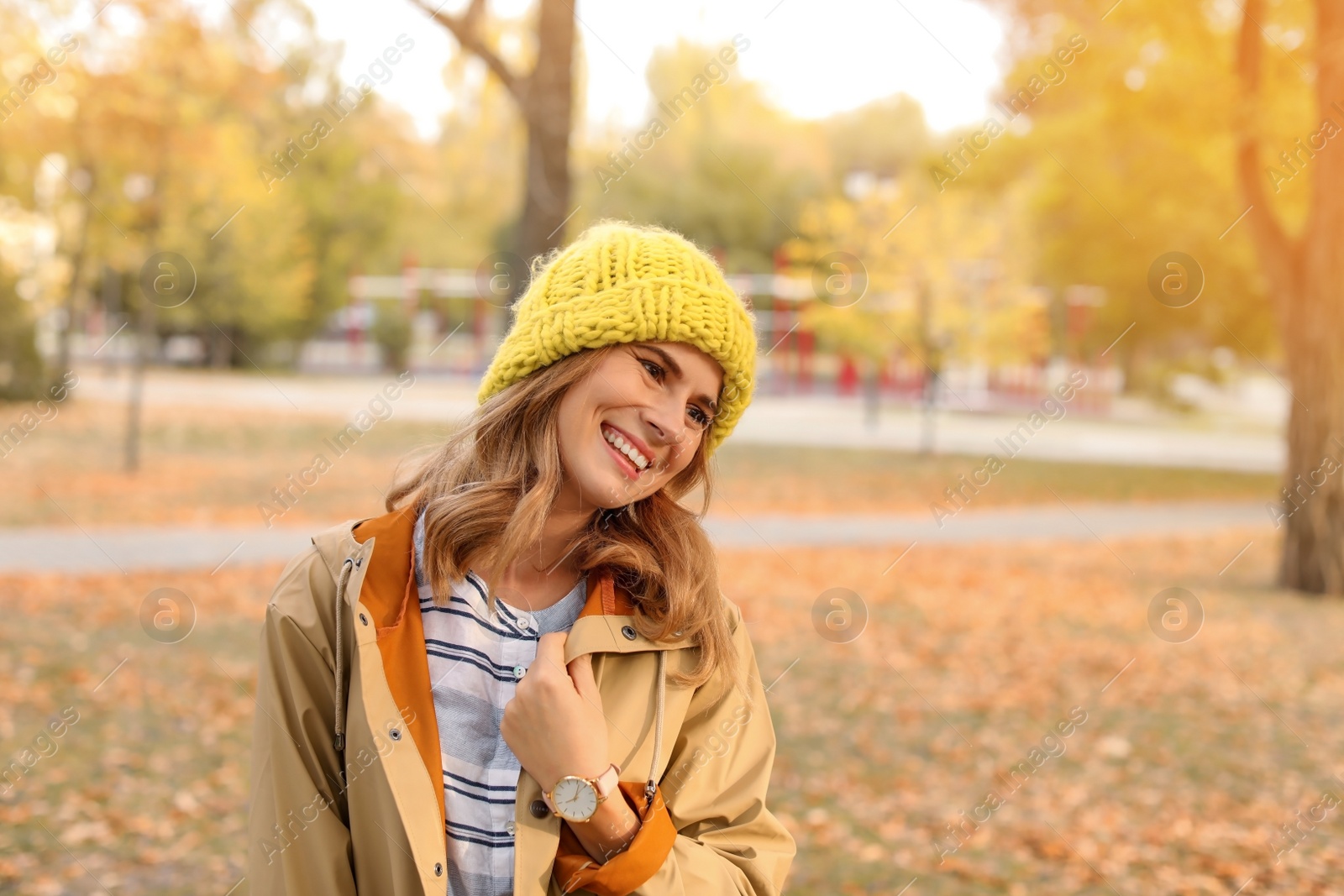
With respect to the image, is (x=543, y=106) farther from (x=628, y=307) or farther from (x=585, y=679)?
(x=585, y=679)

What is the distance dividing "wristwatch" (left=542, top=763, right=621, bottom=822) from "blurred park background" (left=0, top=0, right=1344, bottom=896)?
154cm

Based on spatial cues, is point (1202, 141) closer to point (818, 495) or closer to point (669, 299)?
point (818, 495)

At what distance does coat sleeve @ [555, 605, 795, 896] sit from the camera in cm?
165

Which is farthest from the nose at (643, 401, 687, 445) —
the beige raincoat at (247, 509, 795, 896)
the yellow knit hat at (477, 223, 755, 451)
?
the beige raincoat at (247, 509, 795, 896)

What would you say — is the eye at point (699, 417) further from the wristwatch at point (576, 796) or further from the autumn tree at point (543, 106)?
the autumn tree at point (543, 106)

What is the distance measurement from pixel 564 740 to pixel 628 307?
0.66 meters

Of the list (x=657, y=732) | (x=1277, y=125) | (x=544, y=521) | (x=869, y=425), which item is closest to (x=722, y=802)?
(x=657, y=732)

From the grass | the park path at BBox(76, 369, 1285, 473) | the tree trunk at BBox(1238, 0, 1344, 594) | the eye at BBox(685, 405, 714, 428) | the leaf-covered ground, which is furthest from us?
the park path at BBox(76, 369, 1285, 473)

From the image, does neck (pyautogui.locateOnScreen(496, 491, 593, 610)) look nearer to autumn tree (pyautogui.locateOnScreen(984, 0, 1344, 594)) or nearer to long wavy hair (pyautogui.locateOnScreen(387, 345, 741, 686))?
long wavy hair (pyautogui.locateOnScreen(387, 345, 741, 686))

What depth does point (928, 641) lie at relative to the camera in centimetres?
809

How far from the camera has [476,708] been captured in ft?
5.59

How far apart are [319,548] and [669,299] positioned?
66cm

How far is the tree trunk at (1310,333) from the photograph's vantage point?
29.9 feet

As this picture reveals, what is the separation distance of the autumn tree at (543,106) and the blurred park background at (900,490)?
0.02m
